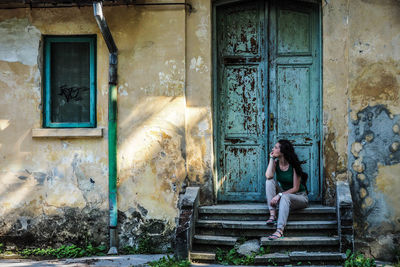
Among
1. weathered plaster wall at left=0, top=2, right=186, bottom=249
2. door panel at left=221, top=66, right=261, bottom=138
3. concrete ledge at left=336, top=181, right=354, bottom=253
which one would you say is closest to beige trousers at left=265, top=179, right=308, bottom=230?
concrete ledge at left=336, top=181, right=354, bottom=253

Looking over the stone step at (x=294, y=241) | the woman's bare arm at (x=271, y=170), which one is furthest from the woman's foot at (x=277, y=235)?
the woman's bare arm at (x=271, y=170)

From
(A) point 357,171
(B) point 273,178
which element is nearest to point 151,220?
(B) point 273,178

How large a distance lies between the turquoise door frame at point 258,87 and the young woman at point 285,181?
49 cm

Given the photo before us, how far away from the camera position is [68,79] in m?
6.70

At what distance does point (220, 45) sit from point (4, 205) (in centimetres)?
393

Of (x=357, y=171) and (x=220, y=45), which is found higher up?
(x=220, y=45)

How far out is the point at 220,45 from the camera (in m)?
6.71

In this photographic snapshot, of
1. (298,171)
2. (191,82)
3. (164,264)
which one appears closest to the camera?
(164,264)

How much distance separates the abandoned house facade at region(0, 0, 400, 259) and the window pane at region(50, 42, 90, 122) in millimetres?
15

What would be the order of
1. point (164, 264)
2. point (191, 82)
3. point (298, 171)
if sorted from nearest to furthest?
1. point (164, 264)
2. point (298, 171)
3. point (191, 82)

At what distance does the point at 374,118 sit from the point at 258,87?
1679 millimetres

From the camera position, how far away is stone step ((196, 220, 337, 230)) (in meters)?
5.82

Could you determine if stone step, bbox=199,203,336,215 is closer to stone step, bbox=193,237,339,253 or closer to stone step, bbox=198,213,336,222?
stone step, bbox=198,213,336,222

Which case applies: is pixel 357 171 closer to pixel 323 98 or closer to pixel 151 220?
pixel 323 98
